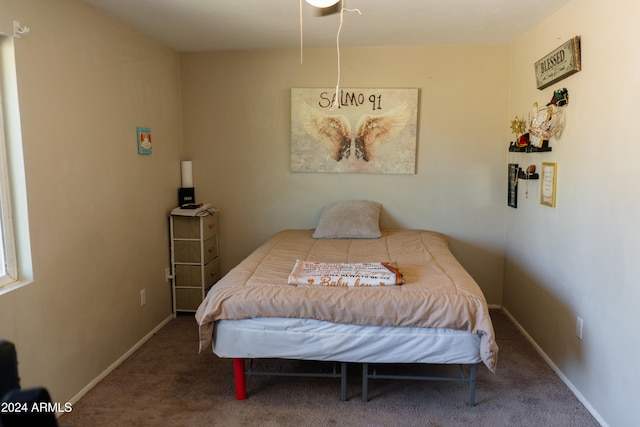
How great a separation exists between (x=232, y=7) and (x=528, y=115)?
218 cm

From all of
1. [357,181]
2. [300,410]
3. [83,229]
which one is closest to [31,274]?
[83,229]

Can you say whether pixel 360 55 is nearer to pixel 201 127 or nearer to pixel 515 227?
pixel 201 127

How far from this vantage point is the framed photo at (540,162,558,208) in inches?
106

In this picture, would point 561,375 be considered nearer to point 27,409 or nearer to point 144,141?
point 27,409

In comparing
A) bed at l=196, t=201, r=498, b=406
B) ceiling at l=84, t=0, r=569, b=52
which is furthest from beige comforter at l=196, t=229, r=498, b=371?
ceiling at l=84, t=0, r=569, b=52

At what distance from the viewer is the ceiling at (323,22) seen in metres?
2.59

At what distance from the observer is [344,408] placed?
2.30 metres

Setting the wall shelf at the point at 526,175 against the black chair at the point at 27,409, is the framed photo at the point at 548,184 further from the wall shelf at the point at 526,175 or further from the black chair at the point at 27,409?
the black chair at the point at 27,409

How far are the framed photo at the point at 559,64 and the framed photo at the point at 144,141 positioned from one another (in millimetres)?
2748

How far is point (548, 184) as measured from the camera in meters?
2.78

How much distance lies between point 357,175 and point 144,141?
1.72 meters

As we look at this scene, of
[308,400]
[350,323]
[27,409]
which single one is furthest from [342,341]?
[27,409]

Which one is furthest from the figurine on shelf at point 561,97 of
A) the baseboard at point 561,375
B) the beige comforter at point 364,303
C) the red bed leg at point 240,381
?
the red bed leg at point 240,381

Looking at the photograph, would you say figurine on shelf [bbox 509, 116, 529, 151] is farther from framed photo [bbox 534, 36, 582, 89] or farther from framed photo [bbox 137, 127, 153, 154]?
framed photo [bbox 137, 127, 153, 154]
